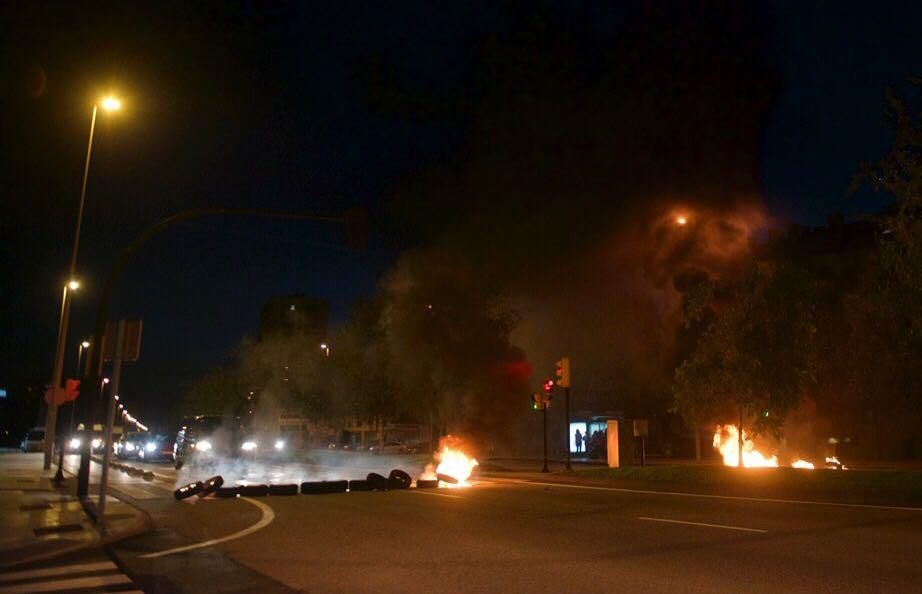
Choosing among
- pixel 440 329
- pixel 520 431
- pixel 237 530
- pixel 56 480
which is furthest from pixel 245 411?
pixel 237 530

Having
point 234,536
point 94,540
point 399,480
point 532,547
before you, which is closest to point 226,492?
point 399,480

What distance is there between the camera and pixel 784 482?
67.7 feet

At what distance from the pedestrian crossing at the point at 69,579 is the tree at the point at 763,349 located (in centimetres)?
2087

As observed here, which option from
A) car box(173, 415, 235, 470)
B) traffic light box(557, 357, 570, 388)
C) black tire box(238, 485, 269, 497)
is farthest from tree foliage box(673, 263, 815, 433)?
car box(173, 415, 235, 470)

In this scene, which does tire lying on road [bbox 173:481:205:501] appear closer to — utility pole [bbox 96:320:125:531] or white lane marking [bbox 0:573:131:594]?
utility pole [bbox 96:320:125:531]

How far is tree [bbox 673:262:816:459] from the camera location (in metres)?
25.7

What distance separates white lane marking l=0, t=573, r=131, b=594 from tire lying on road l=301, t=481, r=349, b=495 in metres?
11.6

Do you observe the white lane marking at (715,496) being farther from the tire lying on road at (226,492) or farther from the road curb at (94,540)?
the road curb at (94,540)

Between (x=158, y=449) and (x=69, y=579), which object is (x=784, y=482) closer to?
(x=69, y=579)

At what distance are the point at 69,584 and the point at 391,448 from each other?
156 feet

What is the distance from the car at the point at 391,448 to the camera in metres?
53.4

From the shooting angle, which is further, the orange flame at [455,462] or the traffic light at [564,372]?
the traffic light at [564,372]

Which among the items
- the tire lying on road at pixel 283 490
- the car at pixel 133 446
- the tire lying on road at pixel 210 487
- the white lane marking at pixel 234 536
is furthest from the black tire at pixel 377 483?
the car at pixel 133 446

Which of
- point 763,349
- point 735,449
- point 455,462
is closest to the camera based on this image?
point 763,349
